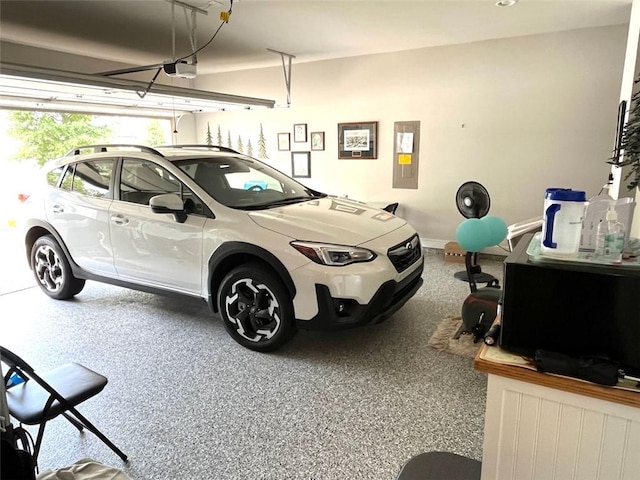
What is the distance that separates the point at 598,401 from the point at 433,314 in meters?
2.72

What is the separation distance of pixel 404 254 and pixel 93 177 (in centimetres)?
300

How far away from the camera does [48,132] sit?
641 centimetres

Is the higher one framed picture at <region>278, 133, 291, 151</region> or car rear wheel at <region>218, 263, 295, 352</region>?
framed picture at <region>278, 133, 291, 151</region>

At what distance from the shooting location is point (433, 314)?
12.8ft

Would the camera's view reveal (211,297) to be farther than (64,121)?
No

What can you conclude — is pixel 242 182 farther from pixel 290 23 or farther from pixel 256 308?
pixel 290 23

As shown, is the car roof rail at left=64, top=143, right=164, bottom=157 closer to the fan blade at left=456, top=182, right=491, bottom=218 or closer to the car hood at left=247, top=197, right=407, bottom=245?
the car hood at left=247, top=197, right=407, bottom=245

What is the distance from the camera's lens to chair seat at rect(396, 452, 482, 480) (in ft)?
6.21

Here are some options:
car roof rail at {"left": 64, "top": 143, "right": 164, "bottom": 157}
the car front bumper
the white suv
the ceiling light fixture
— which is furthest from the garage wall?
car roof rail at {"left": 64, "top": 143, "right": 164, "bottom": 157}

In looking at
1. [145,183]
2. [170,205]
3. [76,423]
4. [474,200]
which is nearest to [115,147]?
[145,183]

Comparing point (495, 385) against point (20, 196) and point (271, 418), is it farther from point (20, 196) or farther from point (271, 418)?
point (20, 196)

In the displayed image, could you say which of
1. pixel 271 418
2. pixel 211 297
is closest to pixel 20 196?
pixel 211 297

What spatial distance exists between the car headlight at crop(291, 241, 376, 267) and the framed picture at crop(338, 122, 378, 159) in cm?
378

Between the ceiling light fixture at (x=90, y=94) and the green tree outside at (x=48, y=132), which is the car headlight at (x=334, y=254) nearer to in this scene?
the ceiling light fixture at (x=90, y=94)
